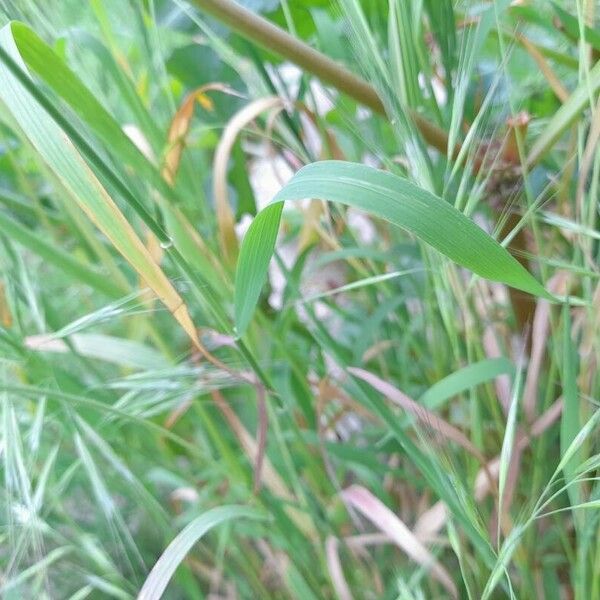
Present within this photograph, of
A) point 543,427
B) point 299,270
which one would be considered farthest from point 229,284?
point 543,427

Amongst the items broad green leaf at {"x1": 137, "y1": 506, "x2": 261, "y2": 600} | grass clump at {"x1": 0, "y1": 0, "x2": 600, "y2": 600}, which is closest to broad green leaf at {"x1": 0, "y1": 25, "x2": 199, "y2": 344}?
grass clump at {"x1": 0, "y1": 0, "x2": 600, "y2": 600}

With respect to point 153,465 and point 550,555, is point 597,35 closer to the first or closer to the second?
point 550,555

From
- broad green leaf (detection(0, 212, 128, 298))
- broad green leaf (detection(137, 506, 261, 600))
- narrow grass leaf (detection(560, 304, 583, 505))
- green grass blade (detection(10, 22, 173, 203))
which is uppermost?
green grass blade (detection(10, 22, 173, 203))

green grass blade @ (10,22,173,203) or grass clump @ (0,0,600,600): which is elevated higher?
green grass blade @ (10,22,173,203)

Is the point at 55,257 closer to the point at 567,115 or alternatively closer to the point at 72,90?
the point at 72,90

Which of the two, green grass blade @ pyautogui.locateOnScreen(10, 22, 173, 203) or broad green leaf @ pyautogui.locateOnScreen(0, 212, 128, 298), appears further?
broad green leaf @ pyautogui.locateOnScreen(0, 212, 128, 298)

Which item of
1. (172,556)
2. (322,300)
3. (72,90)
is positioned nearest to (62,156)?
(72,90)

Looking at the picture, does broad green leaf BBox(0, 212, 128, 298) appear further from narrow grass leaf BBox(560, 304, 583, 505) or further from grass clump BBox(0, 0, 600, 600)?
narrow grass leaf BBox(560, 304, 583, 505)
